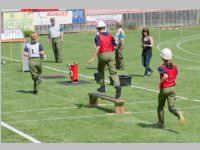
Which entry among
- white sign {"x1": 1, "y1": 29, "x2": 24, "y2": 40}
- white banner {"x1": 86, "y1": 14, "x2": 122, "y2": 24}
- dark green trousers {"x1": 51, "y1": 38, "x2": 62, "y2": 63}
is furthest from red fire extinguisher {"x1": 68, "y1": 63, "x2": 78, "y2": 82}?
white banner {"x1": 86, "y1": 14, "x2": 122, "y2": 24}

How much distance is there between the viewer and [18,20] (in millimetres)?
55312

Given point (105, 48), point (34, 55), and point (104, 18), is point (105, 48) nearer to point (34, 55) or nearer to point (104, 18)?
point (34, 55)

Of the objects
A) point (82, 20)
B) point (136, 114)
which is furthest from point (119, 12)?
point (136, 114)

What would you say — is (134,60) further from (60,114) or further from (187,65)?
(60,114)

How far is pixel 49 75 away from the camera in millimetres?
26750

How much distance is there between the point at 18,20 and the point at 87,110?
1490 inches

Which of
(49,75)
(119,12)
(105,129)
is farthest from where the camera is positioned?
(119,12)

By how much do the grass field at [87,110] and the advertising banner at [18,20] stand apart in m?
24.2

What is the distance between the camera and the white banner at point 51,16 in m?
56.8

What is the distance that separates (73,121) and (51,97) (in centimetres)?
417

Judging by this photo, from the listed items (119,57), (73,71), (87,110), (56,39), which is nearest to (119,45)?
(119,57)

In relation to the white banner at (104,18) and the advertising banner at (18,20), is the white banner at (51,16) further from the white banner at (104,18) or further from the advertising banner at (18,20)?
the white banner at (104,18)

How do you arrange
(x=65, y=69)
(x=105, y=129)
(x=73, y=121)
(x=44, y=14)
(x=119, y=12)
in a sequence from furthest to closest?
1. (x=119, y=12)
2. (x=44, y=14)
3. (x=65, y=69)
4. (x=73, y=121)
5. (x=105, y=129)

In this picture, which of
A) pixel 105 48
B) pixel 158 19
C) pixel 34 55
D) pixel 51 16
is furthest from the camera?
pixel 158 19
